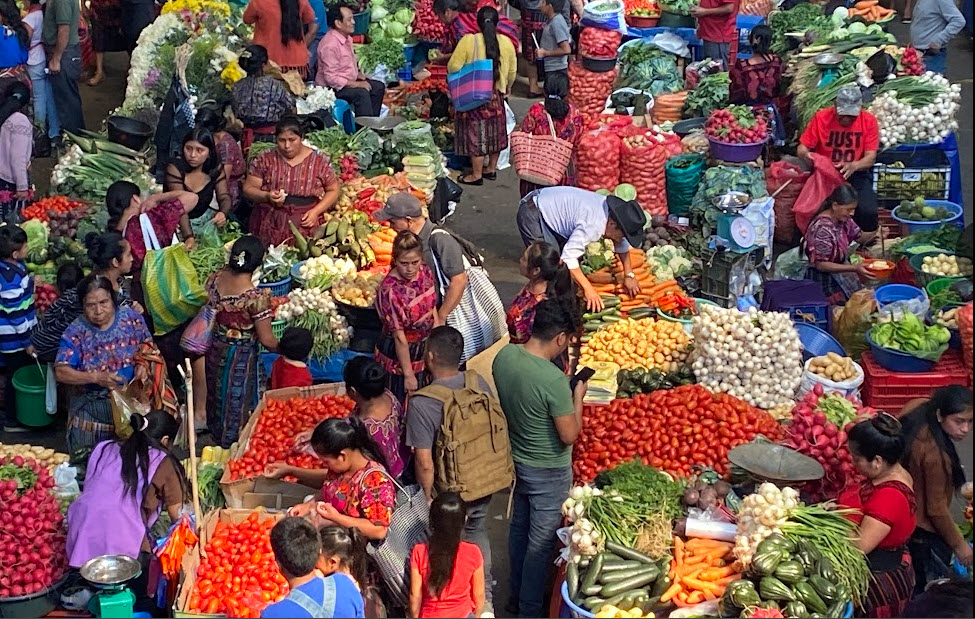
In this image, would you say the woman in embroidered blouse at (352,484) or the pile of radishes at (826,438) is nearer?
the woman in embroidered blouse at (352,484)

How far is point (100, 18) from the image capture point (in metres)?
13.9

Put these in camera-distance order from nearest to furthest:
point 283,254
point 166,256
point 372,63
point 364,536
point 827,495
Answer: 1. point 364,536
2. point 827,495
3. point 166,256
4. point 283,254
5. point 372,63

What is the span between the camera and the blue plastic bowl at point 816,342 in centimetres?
786

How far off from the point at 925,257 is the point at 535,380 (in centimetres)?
400

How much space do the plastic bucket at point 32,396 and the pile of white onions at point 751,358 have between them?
13.0 feet

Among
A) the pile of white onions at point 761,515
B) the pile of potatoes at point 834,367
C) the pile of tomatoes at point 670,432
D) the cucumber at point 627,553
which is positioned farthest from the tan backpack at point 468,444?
the pile of potatoes at point 834,367

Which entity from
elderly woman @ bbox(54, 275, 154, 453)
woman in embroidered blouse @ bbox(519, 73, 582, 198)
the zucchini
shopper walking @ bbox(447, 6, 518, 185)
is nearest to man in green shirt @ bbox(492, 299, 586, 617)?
the zucchini

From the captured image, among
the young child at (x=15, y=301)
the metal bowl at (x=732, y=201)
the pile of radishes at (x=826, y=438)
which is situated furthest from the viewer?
the metal bowl at (x=732, y=201)

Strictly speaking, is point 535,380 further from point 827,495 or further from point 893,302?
point 893,302

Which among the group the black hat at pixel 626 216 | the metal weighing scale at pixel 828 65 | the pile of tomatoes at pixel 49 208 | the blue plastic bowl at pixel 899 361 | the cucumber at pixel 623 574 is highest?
the metal weighing scale at pixel 828 65

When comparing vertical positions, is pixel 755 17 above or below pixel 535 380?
above

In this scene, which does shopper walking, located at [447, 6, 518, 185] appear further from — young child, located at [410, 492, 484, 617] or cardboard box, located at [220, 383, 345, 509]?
young child, located at [410, 492, 484, 617]

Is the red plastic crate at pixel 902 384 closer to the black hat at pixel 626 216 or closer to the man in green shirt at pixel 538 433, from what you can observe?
the black hat at pixel 626 216

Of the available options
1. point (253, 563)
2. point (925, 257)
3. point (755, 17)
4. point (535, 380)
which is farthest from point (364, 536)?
point (755, 17)
